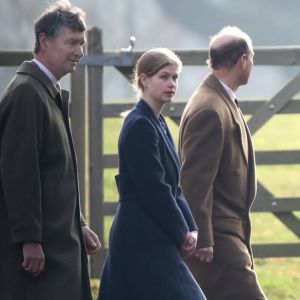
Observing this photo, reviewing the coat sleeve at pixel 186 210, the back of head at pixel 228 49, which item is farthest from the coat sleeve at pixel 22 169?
the back of head at pixel 228 49

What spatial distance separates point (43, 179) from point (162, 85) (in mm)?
925

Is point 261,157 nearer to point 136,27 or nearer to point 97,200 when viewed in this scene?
point 97,200

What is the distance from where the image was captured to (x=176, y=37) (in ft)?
119

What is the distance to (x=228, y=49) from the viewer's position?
7.01 metres

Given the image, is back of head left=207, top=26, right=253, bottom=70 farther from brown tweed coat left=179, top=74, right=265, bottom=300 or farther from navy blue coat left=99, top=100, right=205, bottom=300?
navy blue coat left=99, top=100, right=205, bottom=300

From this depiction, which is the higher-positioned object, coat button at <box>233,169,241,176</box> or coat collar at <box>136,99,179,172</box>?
coat collar at <box>136,99,179,172</box>

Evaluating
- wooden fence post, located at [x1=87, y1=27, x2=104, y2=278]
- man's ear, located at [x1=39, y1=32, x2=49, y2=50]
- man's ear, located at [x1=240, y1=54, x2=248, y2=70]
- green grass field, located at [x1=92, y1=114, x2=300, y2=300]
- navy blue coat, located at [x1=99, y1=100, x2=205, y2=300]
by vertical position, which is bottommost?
green grass field, located at [x1=92, y1=114, x2=300, y2=300]

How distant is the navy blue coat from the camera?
20.1 ft

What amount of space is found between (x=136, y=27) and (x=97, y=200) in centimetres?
2393

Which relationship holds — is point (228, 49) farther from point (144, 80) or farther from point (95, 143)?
point (95, 143)

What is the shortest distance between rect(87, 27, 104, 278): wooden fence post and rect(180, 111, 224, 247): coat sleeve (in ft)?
9.05

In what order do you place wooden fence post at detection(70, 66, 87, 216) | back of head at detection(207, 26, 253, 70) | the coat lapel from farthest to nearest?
wooden fence post at detection(70, 66, 87, 216) → back of head at detection(207, 26, 253, 70) → the coat lapel

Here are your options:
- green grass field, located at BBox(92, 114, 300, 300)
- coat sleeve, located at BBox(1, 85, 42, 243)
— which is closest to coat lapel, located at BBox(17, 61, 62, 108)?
coat sleeve, located at BBox(1, 85, 42, 243)

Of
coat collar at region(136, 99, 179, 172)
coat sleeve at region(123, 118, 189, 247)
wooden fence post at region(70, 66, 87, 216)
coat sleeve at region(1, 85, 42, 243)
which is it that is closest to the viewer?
coat sleeve at region(1, 85, 42, 243)
